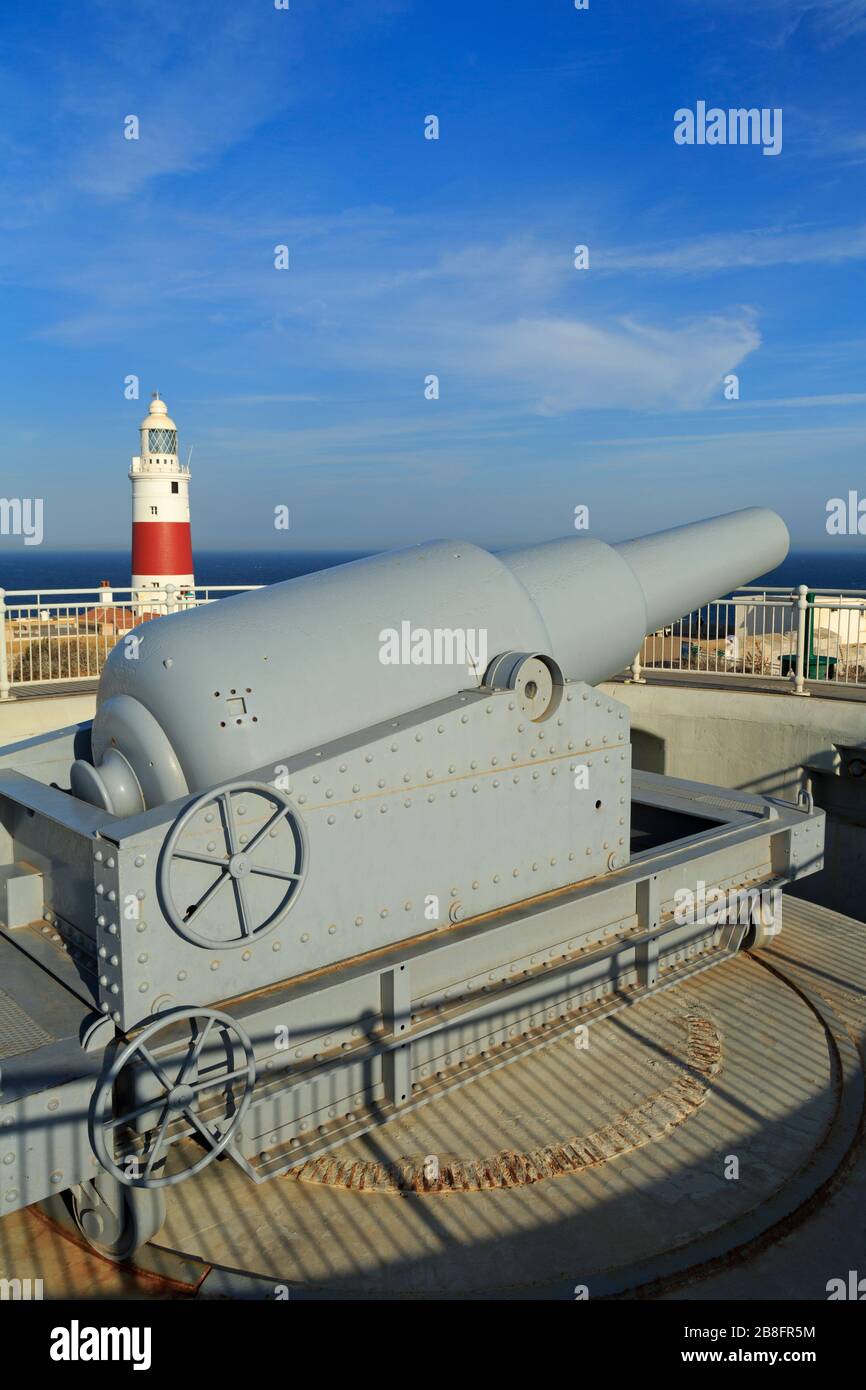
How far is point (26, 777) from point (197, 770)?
134cm

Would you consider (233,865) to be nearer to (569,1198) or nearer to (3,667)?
(569,1198)

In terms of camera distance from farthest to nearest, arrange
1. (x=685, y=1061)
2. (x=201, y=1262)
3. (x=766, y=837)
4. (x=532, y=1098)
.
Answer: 1. (x=766, y=837)
2. (x=685, y=1061)
3. (x=532, y=1098)
4. (x=201, y=1262)

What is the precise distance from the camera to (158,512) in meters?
28.7

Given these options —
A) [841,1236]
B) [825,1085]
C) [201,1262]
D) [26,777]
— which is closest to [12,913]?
[26,777]

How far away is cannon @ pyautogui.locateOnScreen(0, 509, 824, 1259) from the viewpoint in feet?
11.6

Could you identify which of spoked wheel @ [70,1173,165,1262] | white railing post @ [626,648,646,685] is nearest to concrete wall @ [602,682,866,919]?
white railing post @ [626,648,646,685]

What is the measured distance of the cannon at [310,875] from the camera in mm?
3551

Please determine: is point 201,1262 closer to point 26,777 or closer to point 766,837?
point 26,777

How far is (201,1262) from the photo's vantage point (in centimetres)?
369

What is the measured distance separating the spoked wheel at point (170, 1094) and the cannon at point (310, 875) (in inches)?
0.5

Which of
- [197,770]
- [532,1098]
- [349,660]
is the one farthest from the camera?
[532,1098]

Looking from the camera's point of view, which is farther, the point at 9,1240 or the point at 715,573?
the point at 715,573

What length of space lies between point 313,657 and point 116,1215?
7.39 ft

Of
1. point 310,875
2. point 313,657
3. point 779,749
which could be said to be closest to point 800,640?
point 779,749
